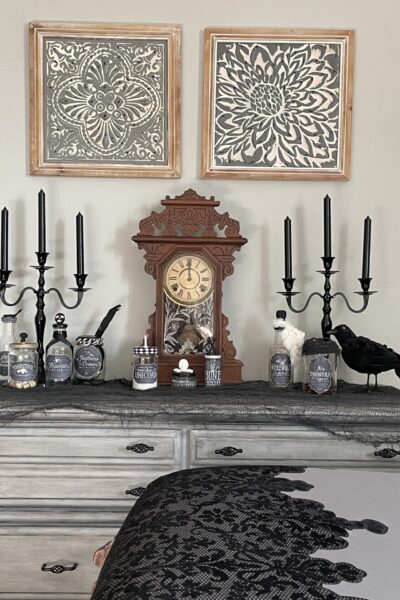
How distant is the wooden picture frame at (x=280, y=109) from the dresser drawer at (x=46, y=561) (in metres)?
1.47

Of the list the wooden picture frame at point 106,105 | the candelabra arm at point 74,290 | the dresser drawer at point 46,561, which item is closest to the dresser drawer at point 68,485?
the dresser drawer at point 46,561

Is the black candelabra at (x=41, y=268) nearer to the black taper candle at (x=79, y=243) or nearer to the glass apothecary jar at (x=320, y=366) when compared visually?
the black taper candle at (x=79, y=243)

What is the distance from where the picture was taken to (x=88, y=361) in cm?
245

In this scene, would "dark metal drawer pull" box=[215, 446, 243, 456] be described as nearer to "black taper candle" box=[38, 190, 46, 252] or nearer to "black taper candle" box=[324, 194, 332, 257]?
"black taper candle" box=[324, 194, 332, 257]

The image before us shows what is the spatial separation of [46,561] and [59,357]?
2.28 ft

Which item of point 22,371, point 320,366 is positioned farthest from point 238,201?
point 22,371

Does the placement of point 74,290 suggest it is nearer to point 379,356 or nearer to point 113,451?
point 113,451

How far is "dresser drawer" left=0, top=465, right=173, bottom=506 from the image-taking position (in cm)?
212

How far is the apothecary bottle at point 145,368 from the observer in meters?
2.34

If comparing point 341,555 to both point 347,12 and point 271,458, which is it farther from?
point 347,12

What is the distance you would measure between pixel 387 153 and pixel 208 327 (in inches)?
40.7

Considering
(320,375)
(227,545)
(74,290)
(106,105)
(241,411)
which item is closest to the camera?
(227,545)

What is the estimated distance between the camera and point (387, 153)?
2684 mm

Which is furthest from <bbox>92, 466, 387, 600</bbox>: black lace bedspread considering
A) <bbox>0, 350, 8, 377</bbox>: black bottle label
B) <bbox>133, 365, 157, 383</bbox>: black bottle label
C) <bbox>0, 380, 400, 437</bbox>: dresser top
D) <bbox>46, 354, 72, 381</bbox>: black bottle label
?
<bbox>0, 350, 8, 377</bbox>: black bottle label
